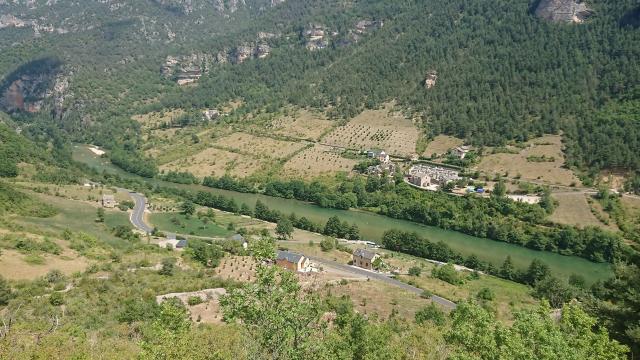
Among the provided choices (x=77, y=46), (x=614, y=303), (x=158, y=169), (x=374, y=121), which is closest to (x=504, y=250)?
(x=614, y=303)

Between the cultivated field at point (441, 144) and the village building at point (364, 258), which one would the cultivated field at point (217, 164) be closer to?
the cultivated field at point (441, 144)

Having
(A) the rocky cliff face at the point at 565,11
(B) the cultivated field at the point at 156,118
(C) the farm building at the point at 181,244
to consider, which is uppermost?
(A) the rocky cliff face at the point at 565,11

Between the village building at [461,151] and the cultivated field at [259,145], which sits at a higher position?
the village building at [461,151]

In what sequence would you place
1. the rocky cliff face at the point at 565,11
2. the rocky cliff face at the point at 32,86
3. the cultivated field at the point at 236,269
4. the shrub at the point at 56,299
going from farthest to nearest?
1. the rocky cliff face at the point at 32,86
2. the rocky cliff face at the point at 565,11
3. the cultivated field at the point at 236,269
4. the shrub at the point at 56,299

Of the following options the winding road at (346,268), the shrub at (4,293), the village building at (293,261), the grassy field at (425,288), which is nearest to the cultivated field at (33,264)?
the shrub at (4,293)

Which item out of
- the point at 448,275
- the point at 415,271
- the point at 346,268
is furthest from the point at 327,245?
the point at 448,275

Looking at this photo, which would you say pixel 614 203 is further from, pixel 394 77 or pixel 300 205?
pixel 394 77

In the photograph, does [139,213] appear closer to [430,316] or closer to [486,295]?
[486,295]

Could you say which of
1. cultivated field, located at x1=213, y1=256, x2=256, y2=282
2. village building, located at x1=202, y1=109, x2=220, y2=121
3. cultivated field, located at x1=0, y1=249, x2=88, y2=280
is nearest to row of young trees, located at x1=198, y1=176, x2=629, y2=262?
cultivated field, located at x1=213, y1=256, x2=256, y2=282
